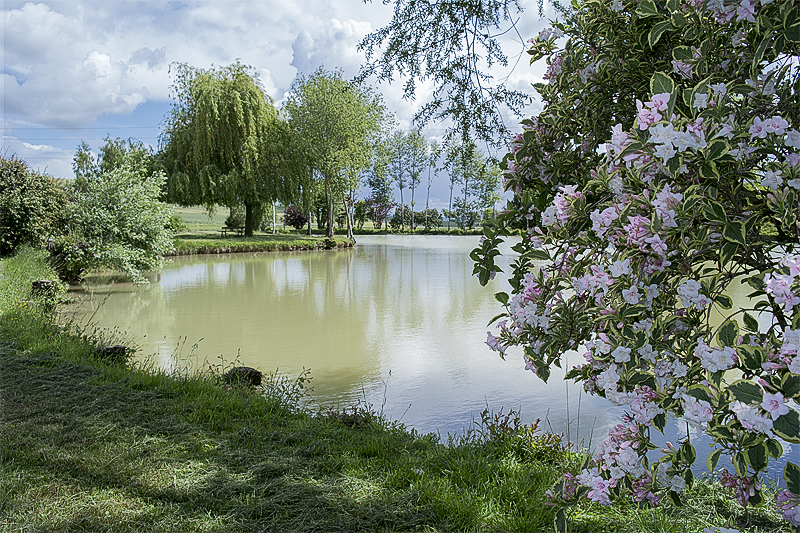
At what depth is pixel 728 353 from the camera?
1.11 metres

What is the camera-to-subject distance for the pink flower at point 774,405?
97cm

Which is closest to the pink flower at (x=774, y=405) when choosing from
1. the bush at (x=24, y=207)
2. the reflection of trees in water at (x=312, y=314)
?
the reflection of trees in water at (x=312, y=314)

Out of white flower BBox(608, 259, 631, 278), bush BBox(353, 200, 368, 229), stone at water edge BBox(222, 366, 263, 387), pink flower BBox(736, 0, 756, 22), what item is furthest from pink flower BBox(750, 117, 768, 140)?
bush BBox(353, 200, 368, 229)

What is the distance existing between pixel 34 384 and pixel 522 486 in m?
3.61

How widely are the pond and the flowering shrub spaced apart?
0.79ft

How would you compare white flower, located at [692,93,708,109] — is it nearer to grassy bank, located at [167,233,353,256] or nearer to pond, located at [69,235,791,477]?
pond, located at [69,235,791,477]

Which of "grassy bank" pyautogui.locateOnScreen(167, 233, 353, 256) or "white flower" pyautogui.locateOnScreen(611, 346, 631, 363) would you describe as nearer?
"white flower" pyautogui.locateOnScreen(611, 346, 631, 363)

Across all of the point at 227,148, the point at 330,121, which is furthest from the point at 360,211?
the point at 227,148

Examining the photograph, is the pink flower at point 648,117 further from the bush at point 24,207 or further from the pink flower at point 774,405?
the bush at point 24,207

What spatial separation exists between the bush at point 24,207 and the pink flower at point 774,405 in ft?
43.1

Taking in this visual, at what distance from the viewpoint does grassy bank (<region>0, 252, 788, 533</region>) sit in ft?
7.61

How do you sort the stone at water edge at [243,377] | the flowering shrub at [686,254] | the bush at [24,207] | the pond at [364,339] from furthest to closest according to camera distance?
the bush at [24,207] → the pond at [364,339] → the stone at water edge at [243,377] → the flowering shrub at [686,254]

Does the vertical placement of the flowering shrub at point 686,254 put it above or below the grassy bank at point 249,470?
above

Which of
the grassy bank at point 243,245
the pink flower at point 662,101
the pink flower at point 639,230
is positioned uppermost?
the pink flower at point 662,101
